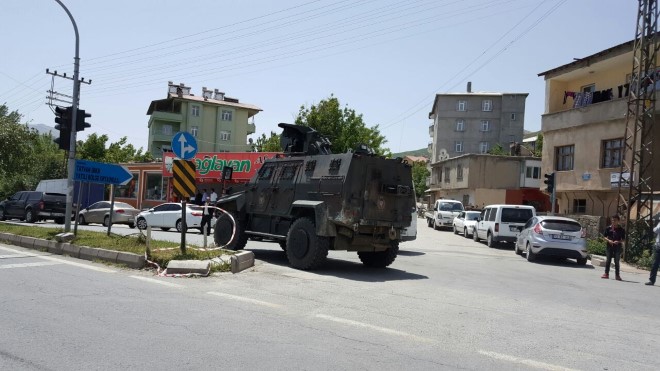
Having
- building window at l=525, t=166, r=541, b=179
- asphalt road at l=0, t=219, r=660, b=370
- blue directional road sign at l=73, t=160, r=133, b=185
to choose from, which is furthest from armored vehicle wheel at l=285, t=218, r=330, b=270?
building window at l=525, t=166, r=541, b=179

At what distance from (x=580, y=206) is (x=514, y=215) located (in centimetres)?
880

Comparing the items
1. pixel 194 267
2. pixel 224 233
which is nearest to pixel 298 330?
pixel 194 267

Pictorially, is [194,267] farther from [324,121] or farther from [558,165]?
[324,121]

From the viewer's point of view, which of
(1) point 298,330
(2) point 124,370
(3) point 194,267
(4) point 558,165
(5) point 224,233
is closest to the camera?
(2) point 124,370

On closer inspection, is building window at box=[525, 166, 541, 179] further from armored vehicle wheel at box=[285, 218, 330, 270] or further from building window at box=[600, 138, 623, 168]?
armored vehicle wheel at box=[285, 218, 330, 270]

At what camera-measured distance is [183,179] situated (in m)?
11.6

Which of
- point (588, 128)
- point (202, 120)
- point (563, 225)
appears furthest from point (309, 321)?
point (202, 120)

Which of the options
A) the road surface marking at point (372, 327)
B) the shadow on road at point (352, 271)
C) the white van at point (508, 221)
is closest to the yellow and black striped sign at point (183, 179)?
the shadow on road at point (352, 271)

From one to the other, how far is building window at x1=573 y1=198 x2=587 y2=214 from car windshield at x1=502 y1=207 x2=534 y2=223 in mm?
8233

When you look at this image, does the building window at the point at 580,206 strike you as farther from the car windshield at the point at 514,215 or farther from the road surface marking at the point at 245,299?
the road surface marking at the point at 245,299

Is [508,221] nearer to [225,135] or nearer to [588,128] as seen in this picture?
[588,128]

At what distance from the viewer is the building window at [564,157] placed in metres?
29.4

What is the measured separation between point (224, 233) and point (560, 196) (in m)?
22.9

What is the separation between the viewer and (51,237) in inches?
555
